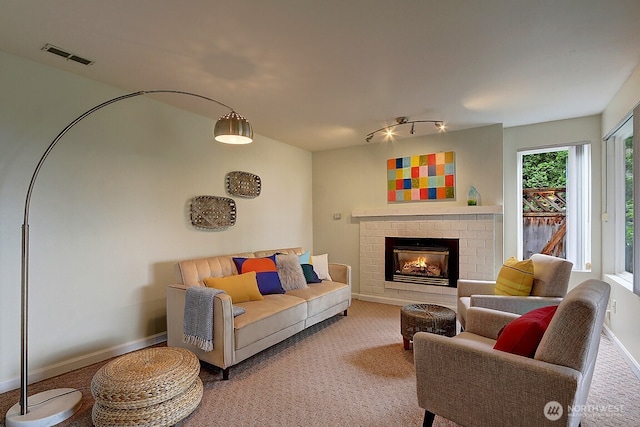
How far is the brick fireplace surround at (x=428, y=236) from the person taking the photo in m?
4.19

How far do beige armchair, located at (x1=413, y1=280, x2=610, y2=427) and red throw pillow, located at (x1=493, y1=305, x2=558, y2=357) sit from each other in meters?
0.06

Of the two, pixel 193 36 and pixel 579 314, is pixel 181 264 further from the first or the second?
pixel 579 314

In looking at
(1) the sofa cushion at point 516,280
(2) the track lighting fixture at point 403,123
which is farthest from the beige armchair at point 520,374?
(2) the track lighting fixture at point 403,123

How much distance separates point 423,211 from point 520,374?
324 cm

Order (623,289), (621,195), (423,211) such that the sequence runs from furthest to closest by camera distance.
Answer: (423,211)
(621,195)
(623,289)

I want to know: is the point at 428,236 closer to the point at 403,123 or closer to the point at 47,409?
the point at 403,123

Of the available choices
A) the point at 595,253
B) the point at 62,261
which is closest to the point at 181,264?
the point at 62,261

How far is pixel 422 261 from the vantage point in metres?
4.64

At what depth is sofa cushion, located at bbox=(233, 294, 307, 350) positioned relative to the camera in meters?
2.59

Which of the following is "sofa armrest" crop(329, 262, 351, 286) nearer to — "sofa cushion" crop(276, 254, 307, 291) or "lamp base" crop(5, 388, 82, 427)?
"sofa cushion" crop(276, 254, 307, 291)

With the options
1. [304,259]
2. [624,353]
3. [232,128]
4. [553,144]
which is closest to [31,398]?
[232,128]

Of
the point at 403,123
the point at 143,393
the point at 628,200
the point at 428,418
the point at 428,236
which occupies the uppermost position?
the point at 403,123

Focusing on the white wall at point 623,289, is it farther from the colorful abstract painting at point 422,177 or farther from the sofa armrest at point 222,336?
the sofa armrest at point 222,336

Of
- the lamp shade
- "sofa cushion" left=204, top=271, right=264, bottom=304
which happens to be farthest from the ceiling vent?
"sofa cushion" left=204, top=271, right=264, bottom=304
